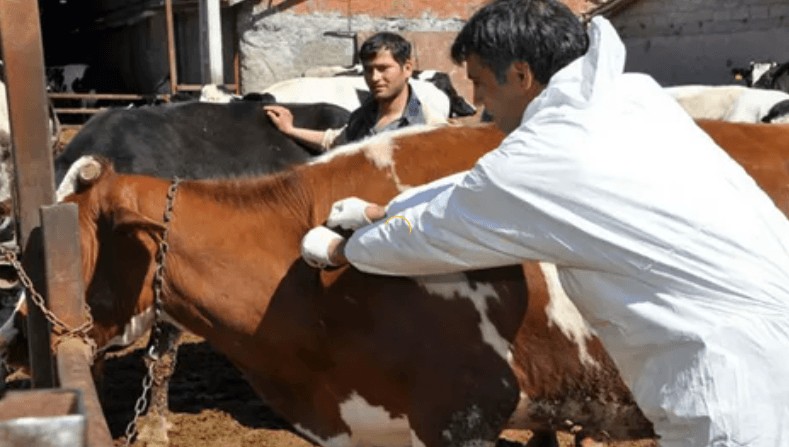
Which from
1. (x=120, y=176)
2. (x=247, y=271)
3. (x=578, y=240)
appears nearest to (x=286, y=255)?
(x=247, y=271)

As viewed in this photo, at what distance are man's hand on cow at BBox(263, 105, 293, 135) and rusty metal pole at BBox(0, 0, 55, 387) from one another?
3518 mm

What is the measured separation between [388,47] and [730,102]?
4.46 meters

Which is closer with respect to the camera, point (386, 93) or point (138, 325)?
point (138, 325)

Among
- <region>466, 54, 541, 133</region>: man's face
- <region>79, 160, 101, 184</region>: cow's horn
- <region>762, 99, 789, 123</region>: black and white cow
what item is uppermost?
<region>466, 54, 541, 133</region>: man's face

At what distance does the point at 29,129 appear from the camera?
2.85 m

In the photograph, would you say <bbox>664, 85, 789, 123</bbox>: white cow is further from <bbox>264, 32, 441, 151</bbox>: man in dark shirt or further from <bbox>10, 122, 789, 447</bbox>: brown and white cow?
<bbox>10, 122, 789, 447</bbox>: brown and white cow

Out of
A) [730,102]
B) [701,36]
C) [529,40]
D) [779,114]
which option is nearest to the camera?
[529,40]

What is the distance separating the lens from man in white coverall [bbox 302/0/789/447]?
2232 millimetres

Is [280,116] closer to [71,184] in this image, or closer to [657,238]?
[71,184]

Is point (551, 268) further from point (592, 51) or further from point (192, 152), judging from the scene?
point (192, 152)

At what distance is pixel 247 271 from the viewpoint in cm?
341

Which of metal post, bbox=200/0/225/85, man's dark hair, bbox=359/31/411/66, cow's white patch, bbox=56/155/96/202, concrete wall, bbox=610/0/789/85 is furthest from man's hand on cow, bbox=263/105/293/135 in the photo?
concrete wall, bbox=610/0/789/85

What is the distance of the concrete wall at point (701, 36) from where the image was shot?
1644cm

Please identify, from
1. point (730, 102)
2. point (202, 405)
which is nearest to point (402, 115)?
point (202, 405)
